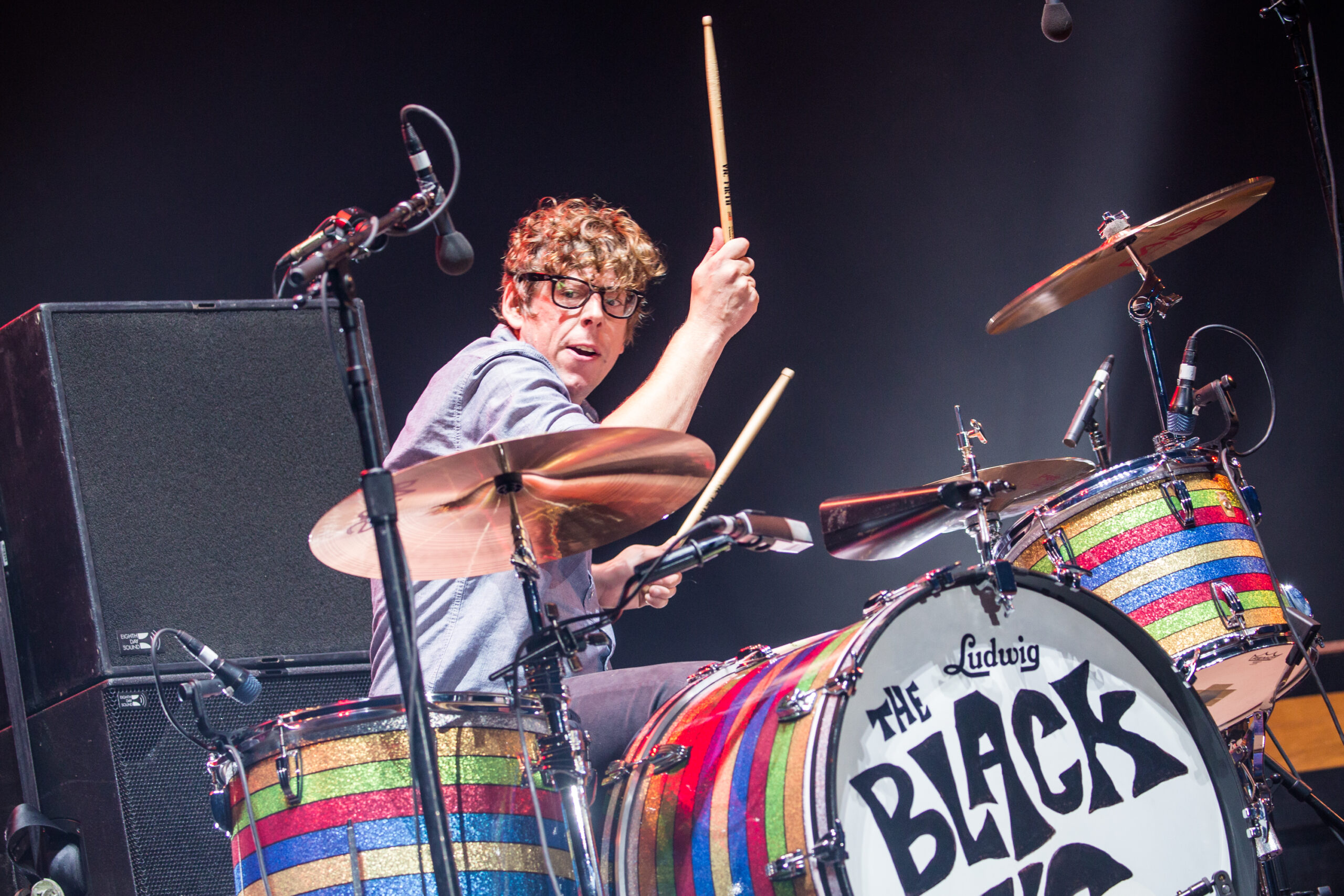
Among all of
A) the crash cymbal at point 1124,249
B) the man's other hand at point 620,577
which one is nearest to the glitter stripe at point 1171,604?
the crash cymbal at point 1124,249

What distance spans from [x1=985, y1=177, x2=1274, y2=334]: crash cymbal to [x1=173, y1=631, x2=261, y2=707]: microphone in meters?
1.75

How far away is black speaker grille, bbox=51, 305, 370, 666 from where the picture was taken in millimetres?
2125

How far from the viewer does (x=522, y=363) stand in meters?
1.76

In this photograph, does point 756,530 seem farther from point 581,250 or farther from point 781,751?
point 581,250

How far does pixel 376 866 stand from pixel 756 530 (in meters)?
0.61

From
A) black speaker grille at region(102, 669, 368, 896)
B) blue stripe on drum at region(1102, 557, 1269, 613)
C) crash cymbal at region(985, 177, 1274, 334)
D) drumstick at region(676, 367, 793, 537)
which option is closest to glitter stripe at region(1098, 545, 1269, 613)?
blue stripe on drum at region(1102, 557, 1269, 613)

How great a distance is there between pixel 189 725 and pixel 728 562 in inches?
65.7

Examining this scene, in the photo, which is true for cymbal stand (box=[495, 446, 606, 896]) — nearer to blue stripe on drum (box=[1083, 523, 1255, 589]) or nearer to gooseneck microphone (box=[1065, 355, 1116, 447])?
blue stripe on drum (box=[1083, 523, 1255, 589])

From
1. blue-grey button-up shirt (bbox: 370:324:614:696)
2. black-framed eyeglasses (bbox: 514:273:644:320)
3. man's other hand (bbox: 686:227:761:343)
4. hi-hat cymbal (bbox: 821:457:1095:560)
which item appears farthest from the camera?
black-framed eyeglasses (bbox: 514:273:644:320)

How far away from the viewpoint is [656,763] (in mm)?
1586

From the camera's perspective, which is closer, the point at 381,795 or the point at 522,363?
the point at 381,795

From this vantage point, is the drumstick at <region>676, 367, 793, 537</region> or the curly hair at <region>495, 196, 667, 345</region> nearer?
the curly hair at <region>495, 196, 667, 345</region>

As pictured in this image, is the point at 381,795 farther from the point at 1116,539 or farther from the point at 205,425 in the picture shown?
the point at 1116,539

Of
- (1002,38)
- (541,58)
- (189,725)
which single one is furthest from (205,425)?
(1002,38)
